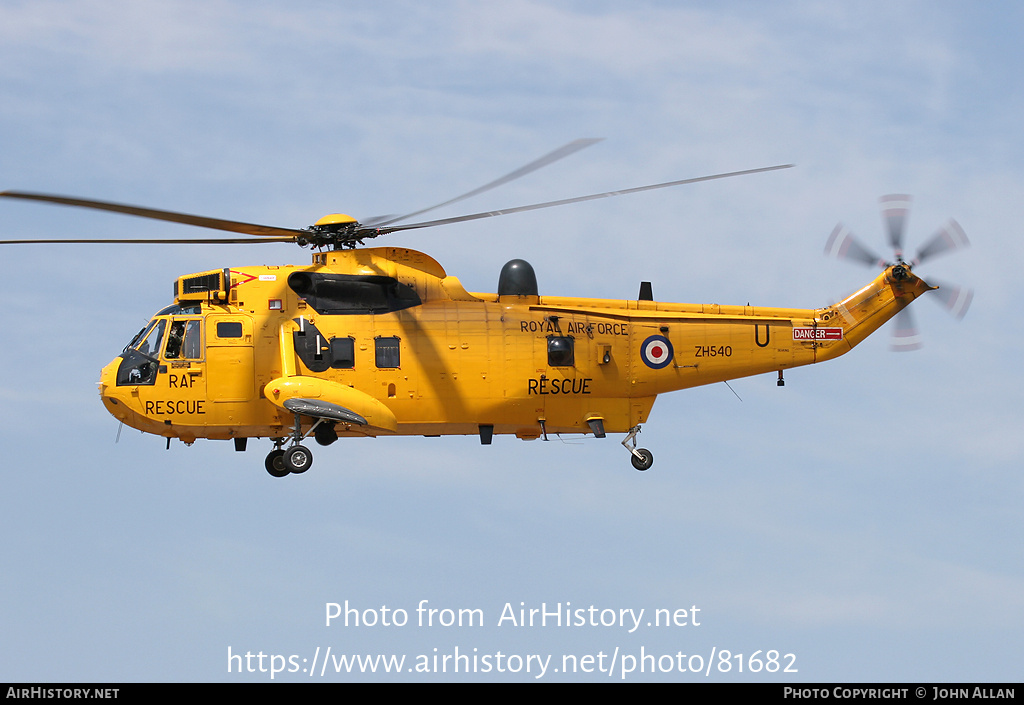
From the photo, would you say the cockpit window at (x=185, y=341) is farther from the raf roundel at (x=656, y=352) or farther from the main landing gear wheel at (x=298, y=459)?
the raf roundel at (x=656, y=352)

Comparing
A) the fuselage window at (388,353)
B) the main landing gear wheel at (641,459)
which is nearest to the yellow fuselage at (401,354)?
the fuselage window at (388,353)

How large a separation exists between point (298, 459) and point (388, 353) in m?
2.95

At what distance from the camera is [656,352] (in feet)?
96.9

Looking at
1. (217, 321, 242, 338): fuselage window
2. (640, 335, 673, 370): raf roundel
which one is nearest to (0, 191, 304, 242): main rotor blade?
(217, 321, 242, 338): fuselage window

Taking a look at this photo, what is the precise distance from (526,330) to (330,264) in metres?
4.44

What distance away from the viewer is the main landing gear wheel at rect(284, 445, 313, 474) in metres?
27.2

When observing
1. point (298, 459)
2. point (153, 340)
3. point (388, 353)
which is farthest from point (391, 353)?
point (153, 340)

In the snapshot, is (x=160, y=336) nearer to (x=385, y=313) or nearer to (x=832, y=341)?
(x=385, y=313)

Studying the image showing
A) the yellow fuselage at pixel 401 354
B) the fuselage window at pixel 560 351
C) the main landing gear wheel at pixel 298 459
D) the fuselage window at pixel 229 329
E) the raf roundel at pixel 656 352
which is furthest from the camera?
the raf roundel at pixel 656 352

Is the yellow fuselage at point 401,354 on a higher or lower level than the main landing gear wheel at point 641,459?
higher

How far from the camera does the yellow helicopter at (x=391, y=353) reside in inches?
1088

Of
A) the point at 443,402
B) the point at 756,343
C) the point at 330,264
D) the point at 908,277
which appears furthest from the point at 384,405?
the point at 908,277

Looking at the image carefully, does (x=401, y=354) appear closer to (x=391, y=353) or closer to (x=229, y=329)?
(x=391, y=353)

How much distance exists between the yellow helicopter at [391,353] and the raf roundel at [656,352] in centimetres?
3
